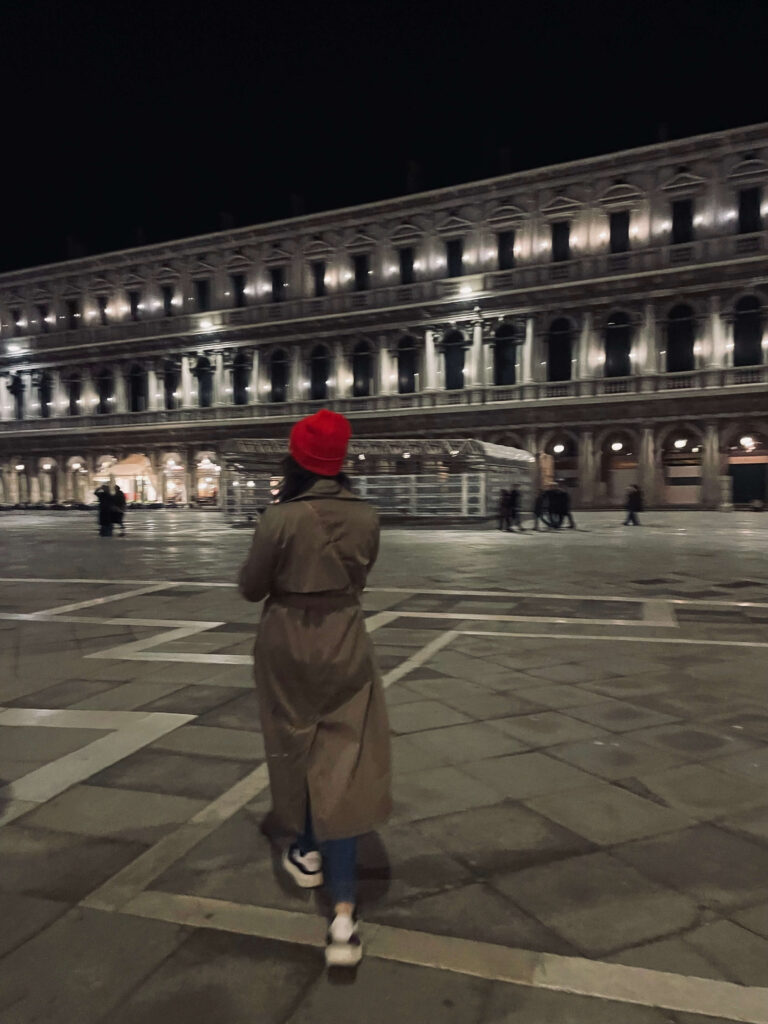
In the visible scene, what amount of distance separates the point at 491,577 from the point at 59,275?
40757 millimetres

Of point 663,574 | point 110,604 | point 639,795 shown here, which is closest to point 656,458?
point 663,574

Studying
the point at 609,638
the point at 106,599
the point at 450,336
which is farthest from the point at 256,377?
the point at 609,638

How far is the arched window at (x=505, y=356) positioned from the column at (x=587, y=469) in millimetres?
4254

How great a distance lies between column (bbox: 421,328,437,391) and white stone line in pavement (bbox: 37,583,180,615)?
26121mm

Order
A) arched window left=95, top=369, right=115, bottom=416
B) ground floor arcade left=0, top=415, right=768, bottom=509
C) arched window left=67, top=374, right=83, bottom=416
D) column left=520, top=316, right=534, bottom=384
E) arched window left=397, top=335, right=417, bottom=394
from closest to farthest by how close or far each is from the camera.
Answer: ground floor arcade left=0, top=415, right=768, bottom=509 < column left=520, top=316, right=534, bottom=384 < arched window left=397, top=335, right=417, bottom=394 < arched window left=95, top=369, right=115, bottom=416 < arched window left=67, top=374, right=83, bottom=416

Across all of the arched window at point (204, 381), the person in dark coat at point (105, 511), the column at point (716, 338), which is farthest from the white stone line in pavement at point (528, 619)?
the arched window at point (204, 381)

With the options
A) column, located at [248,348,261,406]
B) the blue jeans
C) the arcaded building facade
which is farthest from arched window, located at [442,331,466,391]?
the blue jeans

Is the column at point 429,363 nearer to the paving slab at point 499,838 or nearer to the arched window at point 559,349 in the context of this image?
the arched window at point 559,349

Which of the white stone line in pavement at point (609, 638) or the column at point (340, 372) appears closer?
the white stone line in pavement at point (609, 638)

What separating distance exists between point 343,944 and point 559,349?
106 ft

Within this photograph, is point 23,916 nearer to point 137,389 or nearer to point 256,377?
point 256,377

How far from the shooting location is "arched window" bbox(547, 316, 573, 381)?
32.3 meters

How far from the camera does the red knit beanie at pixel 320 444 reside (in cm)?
229

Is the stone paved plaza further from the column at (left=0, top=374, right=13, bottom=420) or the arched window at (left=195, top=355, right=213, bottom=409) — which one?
the column at (left=0, top=374, right=13, bottom=420)
